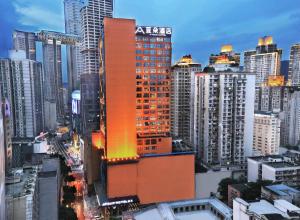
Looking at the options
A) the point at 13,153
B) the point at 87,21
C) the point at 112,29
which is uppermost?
the point at 87,21

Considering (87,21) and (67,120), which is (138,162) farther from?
(67,120)

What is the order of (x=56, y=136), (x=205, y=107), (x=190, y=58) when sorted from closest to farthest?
(x=205, y=107) < (x=190, y=58) < (x=56, y=136)

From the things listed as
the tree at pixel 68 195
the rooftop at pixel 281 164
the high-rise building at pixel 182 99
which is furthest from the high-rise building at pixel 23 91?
the rooftop at pixel 281 164

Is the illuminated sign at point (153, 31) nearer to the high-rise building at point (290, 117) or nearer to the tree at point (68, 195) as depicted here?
the tree at point (68, 195)

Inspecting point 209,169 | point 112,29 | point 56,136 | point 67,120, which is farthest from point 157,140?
point 67,120

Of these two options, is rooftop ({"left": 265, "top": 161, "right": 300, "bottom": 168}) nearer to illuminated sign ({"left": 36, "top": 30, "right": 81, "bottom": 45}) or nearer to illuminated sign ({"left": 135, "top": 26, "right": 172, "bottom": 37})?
illuminated sign ({"left": 135, "top": 26, "right": 172, "bottom": 37})

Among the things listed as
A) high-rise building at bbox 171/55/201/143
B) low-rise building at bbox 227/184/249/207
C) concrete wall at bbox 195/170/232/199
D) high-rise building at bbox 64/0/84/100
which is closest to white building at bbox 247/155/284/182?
concrete wall at bbox 195/170/232/199

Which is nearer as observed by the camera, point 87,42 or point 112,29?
point 112,29
